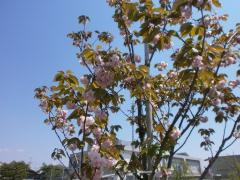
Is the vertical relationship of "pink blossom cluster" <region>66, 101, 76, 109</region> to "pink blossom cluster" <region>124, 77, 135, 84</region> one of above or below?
below

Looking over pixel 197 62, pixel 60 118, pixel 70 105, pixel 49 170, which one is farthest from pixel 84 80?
pixel 49 170

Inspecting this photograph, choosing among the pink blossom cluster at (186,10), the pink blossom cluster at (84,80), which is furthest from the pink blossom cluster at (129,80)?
the pink blossom cluster at (186,10)

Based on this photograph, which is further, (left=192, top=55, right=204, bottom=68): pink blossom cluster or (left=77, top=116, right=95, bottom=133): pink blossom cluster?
(left=77, top=116, right=95, bottom=133): pink blossom cluster

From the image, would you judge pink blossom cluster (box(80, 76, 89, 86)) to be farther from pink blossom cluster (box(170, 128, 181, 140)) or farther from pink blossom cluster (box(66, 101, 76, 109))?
pink blossom cluster (box(170, 128, 181, 140))

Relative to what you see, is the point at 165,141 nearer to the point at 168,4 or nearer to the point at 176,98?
the point at 168,4

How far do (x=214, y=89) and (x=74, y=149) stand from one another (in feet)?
4.85

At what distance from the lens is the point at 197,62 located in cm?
199

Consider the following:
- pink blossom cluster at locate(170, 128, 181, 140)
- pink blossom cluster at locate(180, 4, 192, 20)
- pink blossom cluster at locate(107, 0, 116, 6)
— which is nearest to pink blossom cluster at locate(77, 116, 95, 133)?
pink blossom cluster at locate(170, 128, 181, 140)

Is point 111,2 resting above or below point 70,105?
above

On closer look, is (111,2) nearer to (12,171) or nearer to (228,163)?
(228,163)

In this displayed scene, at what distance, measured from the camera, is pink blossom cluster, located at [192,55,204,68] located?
1991mm

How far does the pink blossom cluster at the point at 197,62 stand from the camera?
1.99 metres

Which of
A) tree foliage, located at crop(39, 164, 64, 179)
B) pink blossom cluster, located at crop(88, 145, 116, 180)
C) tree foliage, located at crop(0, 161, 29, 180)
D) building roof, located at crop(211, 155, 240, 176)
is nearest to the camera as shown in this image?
pink blossom cluster, located at crop(88, 145, 116, 180)

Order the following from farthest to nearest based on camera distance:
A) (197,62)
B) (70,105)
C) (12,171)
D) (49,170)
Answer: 1. (49,170)
2. (12,171)
3. (70,105)
4. (197,62)
